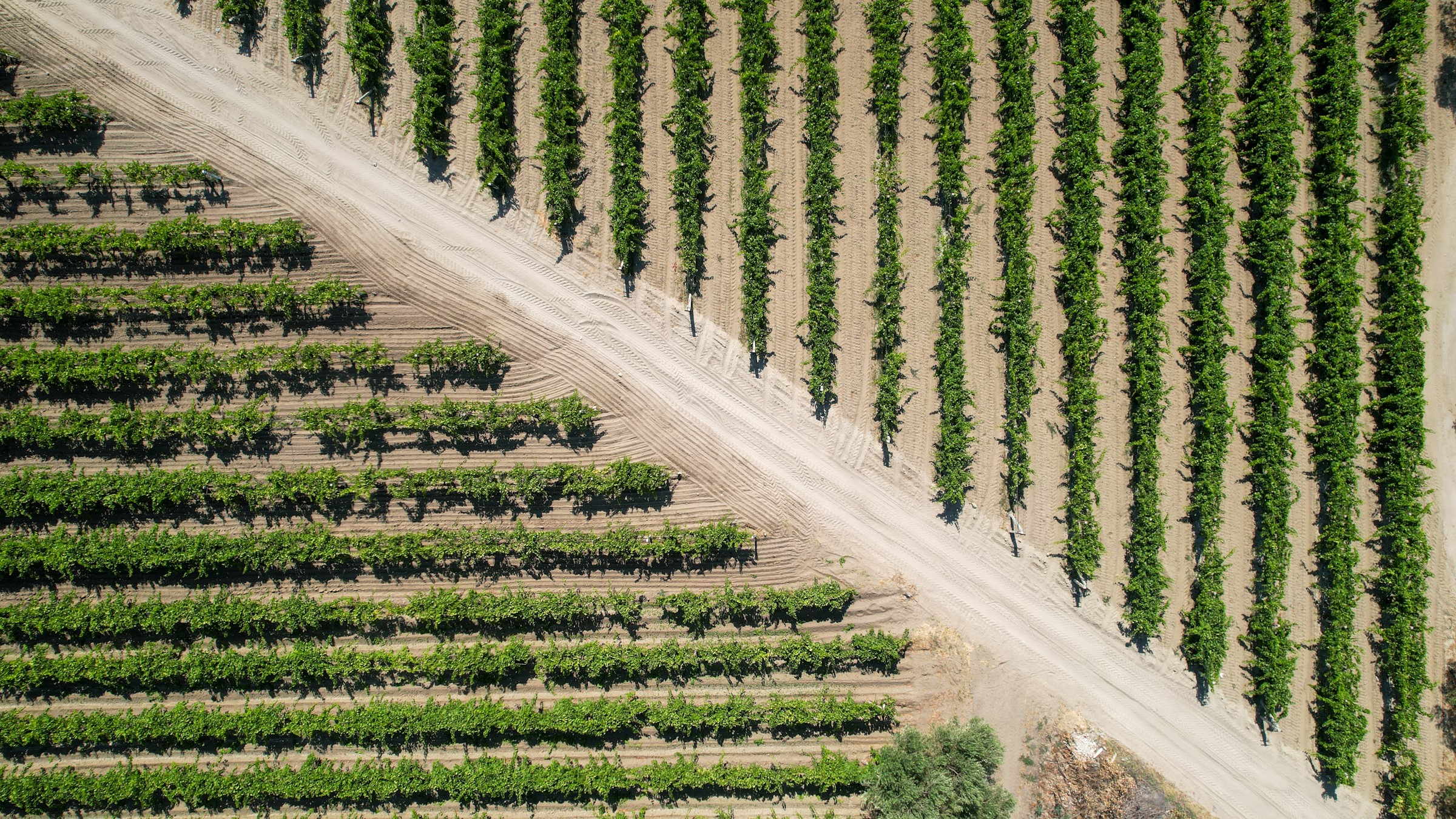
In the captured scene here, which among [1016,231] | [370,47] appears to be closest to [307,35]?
[370,47]

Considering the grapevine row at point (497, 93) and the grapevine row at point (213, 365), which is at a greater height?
the grapevine row at point (497, 93)

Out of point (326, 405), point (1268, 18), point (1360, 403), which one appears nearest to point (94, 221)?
point (326, 405)

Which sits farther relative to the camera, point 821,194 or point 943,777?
point 821,194

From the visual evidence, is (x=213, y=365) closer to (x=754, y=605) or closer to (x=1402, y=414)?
(x=754, y=605)

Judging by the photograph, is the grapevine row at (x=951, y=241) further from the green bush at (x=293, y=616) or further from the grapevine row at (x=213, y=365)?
the grapevine row at (x=213, y=365)

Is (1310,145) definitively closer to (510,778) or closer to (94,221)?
(510,778)

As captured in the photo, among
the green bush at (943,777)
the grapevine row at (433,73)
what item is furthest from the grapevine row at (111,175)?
the green bush at (943,777)

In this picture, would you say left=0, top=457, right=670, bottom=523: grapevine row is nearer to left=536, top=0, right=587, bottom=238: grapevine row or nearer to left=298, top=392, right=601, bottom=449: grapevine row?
left=298, top=392, right=601, bottom=449: grapevine row
